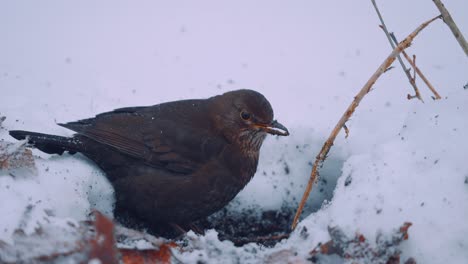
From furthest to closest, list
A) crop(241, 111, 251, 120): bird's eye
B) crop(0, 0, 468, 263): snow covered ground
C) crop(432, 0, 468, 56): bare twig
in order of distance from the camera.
A: crop(241, 111, 251, 120): bird's eye → crop(432, 0, 468, 56): bare twig → crop(0, 0, 468, 263): snow covered ground

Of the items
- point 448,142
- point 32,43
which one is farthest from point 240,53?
Result: point 448,142

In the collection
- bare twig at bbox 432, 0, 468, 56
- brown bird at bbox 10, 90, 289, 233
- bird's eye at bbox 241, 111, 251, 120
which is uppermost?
bare twig at bbox 432, 0, 468, 56

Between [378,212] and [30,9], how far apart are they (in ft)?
13.0

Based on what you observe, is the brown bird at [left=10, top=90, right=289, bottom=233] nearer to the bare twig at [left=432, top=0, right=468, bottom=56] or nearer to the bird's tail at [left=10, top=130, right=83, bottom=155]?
the bird's tail at [left=10, top=130, right=83, bottom=155]

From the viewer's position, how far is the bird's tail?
3436 millimetres

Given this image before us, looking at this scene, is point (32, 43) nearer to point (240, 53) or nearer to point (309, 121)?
point (240, 53)

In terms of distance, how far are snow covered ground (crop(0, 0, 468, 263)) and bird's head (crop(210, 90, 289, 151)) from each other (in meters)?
0.20

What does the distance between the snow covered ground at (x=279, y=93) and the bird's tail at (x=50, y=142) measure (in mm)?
73

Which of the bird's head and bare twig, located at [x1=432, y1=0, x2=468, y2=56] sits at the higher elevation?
bare twig, located at [x1=432, y1=0, x2=468, y2=56]

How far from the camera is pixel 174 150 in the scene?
3.82 meters

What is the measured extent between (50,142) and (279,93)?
6.33ft

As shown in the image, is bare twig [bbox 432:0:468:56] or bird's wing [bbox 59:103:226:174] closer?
bare twig [bbox 432:0:468:56]

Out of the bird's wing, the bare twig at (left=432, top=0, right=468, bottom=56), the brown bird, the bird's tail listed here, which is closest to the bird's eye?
the brown bird

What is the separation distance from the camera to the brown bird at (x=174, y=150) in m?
3.69
